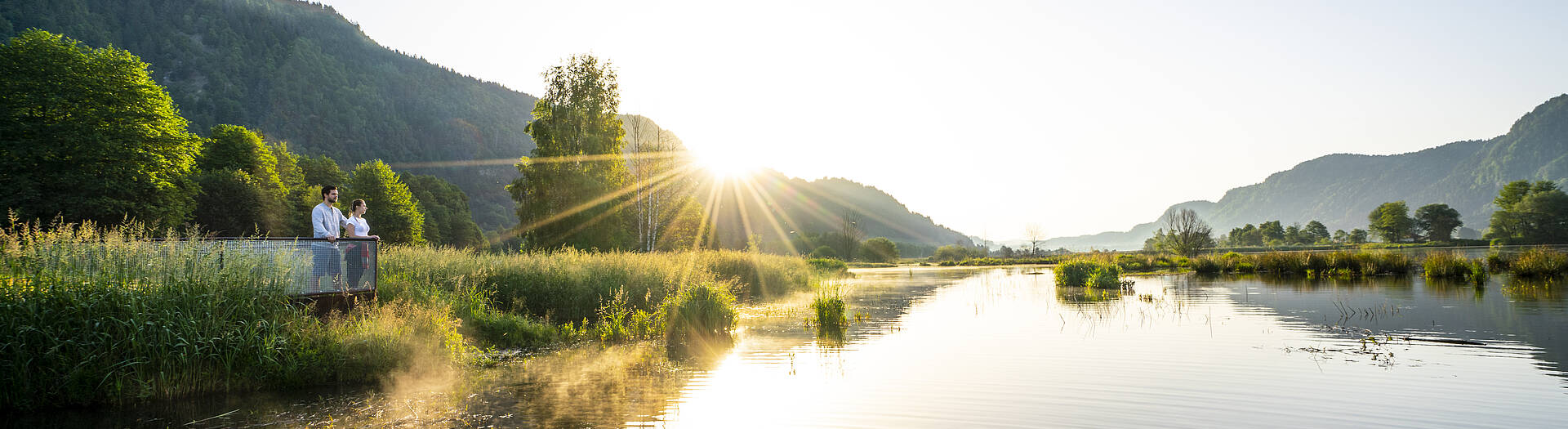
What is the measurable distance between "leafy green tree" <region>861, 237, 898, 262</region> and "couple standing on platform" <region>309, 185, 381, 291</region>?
74.9m

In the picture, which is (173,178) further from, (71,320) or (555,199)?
(71,320)

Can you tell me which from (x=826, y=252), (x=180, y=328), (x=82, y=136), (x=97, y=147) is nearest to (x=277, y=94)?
(x=826, y=252)

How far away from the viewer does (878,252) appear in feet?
284

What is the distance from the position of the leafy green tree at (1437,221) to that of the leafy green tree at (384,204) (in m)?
129

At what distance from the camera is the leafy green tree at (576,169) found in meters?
33.6

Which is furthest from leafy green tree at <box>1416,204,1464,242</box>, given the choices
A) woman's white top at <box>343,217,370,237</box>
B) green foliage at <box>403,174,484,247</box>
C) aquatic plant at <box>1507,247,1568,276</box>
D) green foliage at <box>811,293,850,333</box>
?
woman's white top at <box>343,217,370,237</box>

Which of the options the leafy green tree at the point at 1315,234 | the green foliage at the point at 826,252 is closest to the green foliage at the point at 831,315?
the green foliage at the point at 826,252

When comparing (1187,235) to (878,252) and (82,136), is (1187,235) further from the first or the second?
(82,136)

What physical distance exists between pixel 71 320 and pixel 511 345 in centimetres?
564

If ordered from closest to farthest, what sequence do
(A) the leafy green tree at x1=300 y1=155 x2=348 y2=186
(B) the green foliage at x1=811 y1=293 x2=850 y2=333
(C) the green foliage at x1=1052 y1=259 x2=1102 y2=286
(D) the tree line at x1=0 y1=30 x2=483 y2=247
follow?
1. (B) the green foliage at x1=811 y1=293 x2=850 y2=333
2. (C) the green foliage at x1=1052 y1=259 x2=1102 y2=286
3. (D) the tree line at x1=0 y1=30 x2=483 y2=247
4. (A) the leafy green tree at x1=300 y1=155 x2=348 y2=186

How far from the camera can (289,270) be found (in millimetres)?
9602

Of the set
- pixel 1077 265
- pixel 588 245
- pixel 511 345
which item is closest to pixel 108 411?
pixel 511 345

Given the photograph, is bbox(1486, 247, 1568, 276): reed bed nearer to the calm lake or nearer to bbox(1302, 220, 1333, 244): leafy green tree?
the calm lake

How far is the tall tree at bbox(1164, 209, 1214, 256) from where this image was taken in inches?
2232
